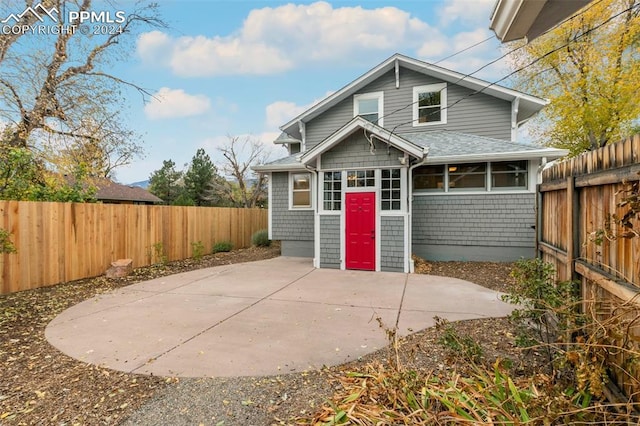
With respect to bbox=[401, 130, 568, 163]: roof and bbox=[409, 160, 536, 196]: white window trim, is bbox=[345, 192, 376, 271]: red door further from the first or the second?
bbox=[401, 130, 568, 163]: roof

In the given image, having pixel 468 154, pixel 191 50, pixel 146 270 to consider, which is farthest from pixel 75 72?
pixel 468 154

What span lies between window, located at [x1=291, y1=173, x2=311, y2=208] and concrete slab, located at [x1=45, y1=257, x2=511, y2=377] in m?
4.19

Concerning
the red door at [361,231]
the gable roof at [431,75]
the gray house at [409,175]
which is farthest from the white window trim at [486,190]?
the gable roof at [431,75]

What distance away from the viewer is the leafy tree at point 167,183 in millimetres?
33281

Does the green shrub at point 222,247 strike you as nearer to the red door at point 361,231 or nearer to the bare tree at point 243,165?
the red door at point 361,231

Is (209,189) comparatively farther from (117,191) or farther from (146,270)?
(146,270)

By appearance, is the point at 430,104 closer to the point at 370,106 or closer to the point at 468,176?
the point at 370,106

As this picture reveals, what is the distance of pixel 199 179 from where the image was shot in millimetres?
30422

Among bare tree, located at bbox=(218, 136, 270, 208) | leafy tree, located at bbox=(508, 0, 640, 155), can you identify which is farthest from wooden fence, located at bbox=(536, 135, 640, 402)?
bare tree, located at bbox=(218, 136, 270, 208)

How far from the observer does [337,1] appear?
338 inches

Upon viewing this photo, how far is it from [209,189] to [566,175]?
30.4m

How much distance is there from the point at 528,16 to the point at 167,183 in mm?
36178

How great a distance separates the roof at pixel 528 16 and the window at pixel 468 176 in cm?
776

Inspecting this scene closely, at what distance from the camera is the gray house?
28.1 ft
